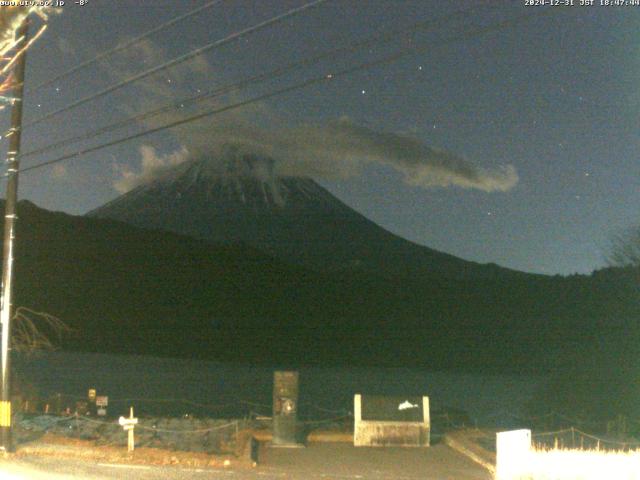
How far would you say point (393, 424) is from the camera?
19984 mm

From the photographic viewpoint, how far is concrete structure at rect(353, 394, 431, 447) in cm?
1984

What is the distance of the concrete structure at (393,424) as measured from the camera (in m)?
19.8

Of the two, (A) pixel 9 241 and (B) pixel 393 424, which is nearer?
(A) pixel 9 241

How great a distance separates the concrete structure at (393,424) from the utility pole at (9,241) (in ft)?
26.2

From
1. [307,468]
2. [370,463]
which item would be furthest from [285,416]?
[307,468]

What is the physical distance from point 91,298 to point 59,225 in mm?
18194

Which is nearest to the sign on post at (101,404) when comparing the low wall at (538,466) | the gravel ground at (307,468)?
the gravel ground at (307,468)

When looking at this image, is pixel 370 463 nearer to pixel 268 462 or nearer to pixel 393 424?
pixel 268 462

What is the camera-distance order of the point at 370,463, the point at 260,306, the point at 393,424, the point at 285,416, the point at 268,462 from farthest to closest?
the point at 260,306, the point at 393,424, the point at 285,416, the point at 370,463, the point at 268,462

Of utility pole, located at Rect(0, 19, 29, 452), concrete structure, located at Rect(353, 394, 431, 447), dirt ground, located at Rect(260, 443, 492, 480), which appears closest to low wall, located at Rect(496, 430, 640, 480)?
dirt ground, located at Rect(260, 443, 492, 480)

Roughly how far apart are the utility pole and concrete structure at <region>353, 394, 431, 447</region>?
314 inches

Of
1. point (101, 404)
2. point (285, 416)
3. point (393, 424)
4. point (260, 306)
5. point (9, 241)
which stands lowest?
point (101, 404)

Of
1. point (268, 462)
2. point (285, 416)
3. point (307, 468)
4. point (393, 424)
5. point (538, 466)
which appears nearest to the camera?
point (538, 466)

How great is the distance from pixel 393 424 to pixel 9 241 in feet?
32.5
